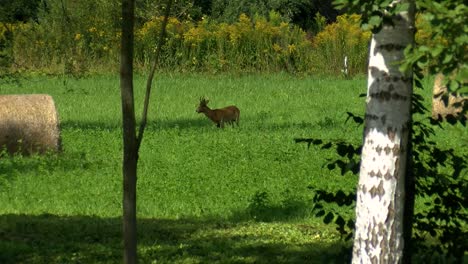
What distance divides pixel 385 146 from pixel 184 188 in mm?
7631

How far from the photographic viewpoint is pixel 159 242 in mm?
9844

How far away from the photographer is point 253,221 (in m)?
11.2

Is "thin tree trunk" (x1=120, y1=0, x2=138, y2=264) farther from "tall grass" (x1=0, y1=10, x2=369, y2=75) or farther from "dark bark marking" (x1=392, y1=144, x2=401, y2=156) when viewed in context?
"tall grass" (x1=0, y1=10, x2=369, y2=75)

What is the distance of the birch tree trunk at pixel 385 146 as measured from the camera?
539cm

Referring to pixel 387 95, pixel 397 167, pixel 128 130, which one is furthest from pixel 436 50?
pixel 128 130

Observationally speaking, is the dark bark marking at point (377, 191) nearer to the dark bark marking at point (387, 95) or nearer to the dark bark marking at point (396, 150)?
the dark bark marking at point (396, 150)

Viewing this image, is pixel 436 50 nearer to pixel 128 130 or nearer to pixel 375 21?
pixel 375 21

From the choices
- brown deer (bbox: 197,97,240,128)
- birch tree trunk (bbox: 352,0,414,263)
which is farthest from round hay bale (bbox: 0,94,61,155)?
birch tree trunk (bbox: 352,0,414,263)

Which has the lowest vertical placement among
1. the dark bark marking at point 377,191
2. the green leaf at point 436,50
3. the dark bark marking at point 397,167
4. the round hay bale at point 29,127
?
the round hay bale at point 29,127

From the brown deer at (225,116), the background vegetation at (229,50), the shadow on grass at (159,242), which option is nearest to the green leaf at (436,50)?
the shadow on grass at (159,242)

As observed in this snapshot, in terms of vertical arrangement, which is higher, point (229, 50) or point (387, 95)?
point (229, 50)

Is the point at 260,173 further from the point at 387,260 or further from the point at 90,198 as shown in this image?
the point at 387,260

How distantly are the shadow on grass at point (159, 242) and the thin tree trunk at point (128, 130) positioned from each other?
105 inches

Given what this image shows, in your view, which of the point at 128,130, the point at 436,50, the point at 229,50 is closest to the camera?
the point at 436,50
